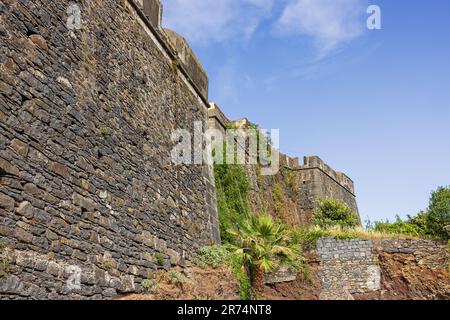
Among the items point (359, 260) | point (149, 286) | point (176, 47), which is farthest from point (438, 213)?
point (149, 286)

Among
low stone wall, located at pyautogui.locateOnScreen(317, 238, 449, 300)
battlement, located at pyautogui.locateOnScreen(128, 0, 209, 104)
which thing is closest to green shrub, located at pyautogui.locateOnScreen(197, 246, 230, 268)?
battlement, located at pyautogui.locateOnScreen(128, 0, 209, 104)

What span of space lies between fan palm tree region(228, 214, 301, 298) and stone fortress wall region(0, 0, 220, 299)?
170 centimetres

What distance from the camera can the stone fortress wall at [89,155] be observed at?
5371mm

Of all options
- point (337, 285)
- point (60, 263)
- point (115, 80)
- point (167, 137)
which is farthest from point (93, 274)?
point (337, 285)

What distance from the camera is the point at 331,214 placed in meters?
22.7

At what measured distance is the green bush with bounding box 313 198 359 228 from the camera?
22030 mm

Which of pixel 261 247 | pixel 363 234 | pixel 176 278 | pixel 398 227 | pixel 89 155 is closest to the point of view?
pixel 89 155

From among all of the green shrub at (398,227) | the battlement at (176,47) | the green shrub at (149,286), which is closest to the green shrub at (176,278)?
the green shrub at (149,286)

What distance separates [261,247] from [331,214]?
11.5 metres

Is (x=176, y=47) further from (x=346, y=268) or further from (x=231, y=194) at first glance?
(x=346, y=268)

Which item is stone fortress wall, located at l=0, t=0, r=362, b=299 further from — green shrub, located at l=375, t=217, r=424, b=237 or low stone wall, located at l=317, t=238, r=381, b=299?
green shrub, located at l=375, t=217, r=424, b=237

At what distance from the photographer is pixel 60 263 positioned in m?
5.77

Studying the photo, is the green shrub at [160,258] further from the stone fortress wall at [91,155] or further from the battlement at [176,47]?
the battlement at [176,47]

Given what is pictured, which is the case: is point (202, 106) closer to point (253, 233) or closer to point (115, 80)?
point (253, 233)
